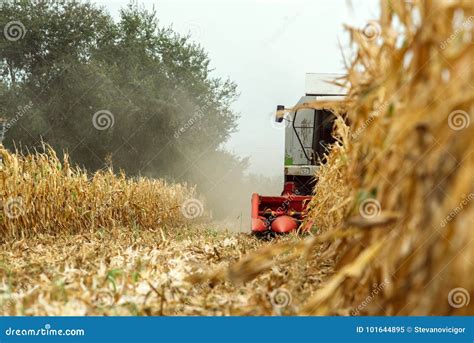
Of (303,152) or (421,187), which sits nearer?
(421,187)

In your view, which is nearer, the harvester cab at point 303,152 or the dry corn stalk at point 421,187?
the dry corn stalk at point 421,187

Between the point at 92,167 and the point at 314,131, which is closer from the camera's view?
the point at 314,131

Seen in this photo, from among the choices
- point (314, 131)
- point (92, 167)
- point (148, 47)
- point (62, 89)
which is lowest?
point (92, 167)

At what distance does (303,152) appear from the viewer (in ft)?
35.9

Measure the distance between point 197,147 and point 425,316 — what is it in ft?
93.3

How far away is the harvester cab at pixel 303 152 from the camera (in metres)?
9.25

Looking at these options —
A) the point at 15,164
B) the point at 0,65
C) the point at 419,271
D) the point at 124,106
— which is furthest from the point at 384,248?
the point at 0,65

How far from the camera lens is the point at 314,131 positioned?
416 inches

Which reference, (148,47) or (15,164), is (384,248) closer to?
(15,164)

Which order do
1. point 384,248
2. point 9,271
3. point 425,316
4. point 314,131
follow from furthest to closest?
point 314,131 → point 9,271 → point 384,248 → point 425,316

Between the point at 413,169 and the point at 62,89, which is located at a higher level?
the point at 62,89

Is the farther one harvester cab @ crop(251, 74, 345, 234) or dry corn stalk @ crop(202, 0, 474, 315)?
harvester cab @ crop(251, 74, 345, 234)

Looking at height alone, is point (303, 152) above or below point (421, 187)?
above

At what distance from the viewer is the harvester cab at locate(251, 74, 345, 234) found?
30.3 ft
